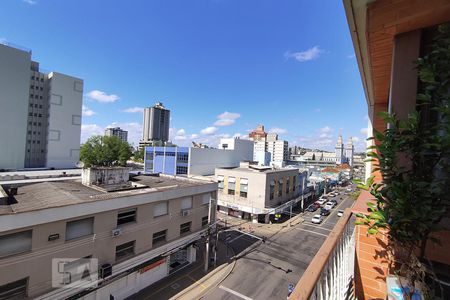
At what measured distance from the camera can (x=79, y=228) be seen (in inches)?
370

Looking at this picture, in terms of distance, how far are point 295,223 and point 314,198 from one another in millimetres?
16506

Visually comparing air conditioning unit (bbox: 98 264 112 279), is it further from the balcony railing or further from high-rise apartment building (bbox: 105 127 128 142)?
high-rise apartment building (bbox: 105 127 128 142)

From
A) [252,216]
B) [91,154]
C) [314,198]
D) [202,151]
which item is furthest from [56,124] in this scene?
[314,198]

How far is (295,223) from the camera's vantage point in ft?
83.5

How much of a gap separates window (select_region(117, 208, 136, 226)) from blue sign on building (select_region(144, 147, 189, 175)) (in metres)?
21.5

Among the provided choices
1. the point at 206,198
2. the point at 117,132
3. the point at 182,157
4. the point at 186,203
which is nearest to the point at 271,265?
the point at 206,198

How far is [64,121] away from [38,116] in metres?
5.02

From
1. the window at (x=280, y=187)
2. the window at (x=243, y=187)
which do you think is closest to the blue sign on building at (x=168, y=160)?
the window at (x=243, y=187)

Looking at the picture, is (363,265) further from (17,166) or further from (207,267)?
(17,166)

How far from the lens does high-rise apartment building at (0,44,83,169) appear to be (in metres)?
34.8

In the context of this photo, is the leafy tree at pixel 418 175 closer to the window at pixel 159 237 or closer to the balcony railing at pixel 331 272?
the balcony railing at pixel 331 272

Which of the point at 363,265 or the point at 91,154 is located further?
the point at 91,154

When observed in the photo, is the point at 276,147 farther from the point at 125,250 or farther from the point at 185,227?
the point at 125,250

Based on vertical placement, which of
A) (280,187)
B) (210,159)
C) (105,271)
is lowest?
(105,271)
